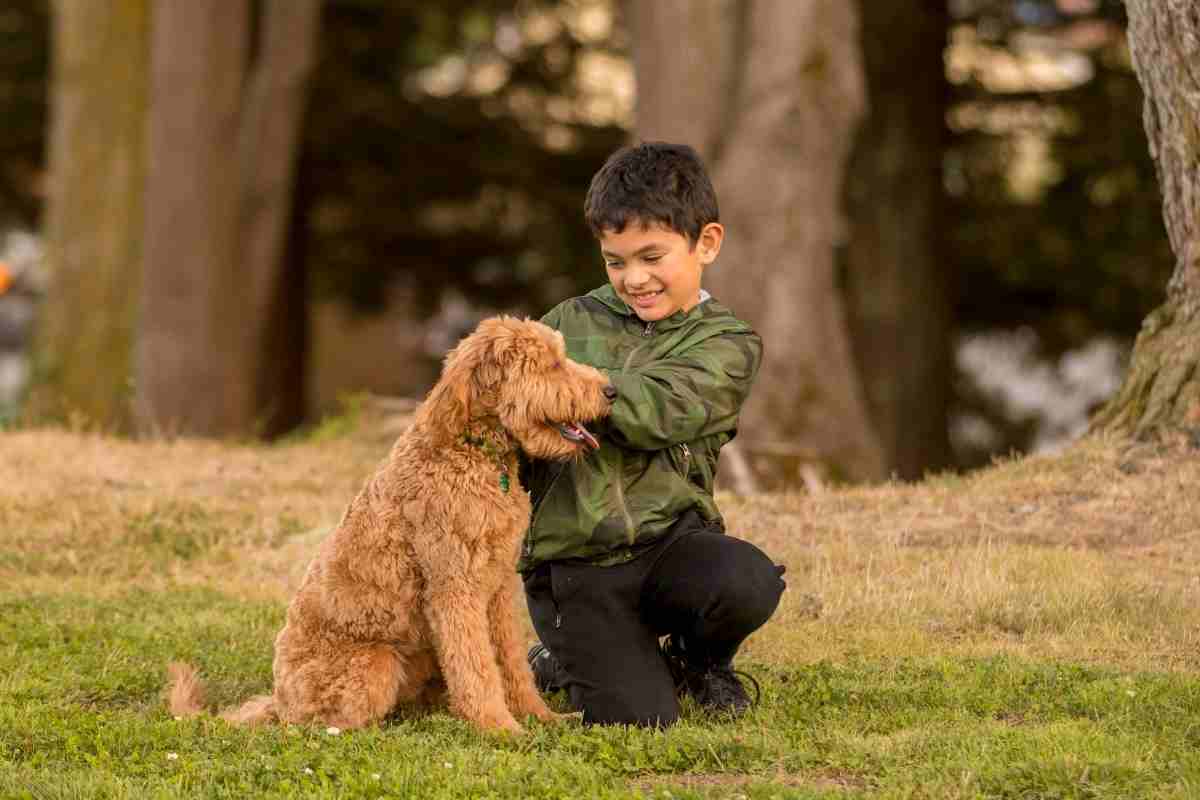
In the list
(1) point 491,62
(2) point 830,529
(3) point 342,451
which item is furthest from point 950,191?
(2) point 830,529

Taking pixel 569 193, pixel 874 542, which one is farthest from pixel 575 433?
pixel 569 193

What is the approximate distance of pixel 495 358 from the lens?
5352 mm

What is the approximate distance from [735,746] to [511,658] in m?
0.87

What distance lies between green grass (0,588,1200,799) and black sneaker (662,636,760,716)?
0.24ft

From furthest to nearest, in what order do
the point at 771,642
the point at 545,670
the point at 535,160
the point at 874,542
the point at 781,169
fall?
1. the point at 535,160
2. the point at 781,169
3. the point at 874,542
4. the point at 771,642
5. the point at 545,670

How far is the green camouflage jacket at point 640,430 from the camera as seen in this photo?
558 centimetres

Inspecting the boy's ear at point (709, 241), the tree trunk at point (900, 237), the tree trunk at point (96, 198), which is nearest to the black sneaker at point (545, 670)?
the boy's ear at point (709, 241)

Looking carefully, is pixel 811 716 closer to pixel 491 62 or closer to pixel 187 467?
pixel 187 467

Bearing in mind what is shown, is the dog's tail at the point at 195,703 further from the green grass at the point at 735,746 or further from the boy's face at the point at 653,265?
the boy's face at the point at 653,265

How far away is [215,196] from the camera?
50.9 ft

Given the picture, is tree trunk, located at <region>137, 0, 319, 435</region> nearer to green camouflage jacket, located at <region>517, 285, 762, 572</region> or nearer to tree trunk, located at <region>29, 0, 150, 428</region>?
tree trunk, located at <region>29, 0, 150, 428</region>

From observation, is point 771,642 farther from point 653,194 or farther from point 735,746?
point 653,194

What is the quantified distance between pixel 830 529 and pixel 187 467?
12.5ft

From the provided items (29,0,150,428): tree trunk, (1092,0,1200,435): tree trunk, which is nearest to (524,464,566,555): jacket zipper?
(1092,0,1200,435): tree trunk
